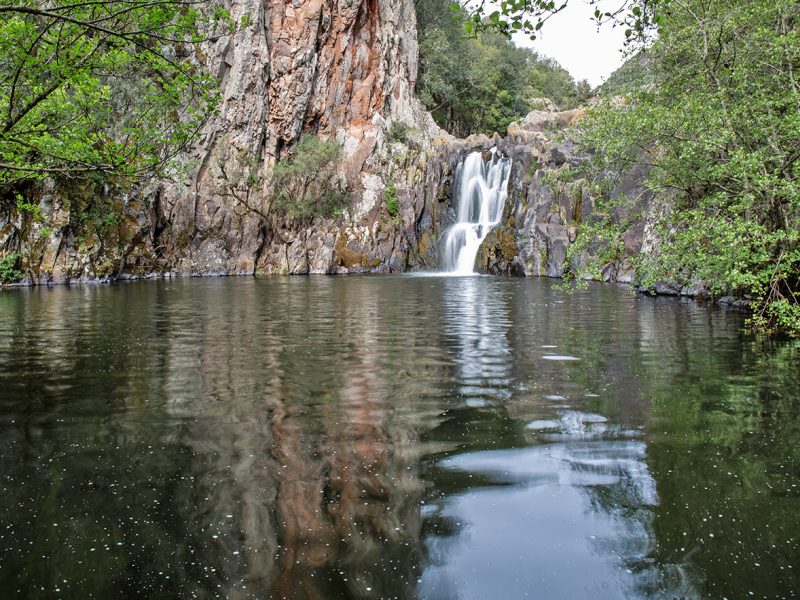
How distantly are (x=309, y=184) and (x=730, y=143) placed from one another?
42.4 m

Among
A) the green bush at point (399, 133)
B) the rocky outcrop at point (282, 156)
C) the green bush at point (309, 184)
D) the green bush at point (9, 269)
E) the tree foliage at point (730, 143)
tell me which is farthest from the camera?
the green bush at point (399, 133)

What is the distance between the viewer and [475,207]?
165 feet

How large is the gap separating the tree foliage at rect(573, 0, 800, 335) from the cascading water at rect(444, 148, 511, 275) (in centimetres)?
3157

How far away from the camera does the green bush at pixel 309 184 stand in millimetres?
52219

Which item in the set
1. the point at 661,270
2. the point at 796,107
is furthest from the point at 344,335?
the point at 796,107

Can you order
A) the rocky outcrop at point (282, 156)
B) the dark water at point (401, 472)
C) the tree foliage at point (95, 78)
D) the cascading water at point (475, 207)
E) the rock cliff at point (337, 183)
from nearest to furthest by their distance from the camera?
the dark water at point (401, 472)
the tree foliage at point (95, 78)
the rock cliff at point (337, 183)
the rocky outcrop at point (282, 156)
the cascading water at point (475, 207)

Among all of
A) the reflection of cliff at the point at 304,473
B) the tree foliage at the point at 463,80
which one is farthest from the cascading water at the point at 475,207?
the reflection of cliff at the point at 304,473

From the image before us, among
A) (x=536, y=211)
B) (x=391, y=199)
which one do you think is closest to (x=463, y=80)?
(x=391, y=199)

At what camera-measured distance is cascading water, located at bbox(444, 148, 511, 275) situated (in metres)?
48.4

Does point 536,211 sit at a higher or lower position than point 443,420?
higher

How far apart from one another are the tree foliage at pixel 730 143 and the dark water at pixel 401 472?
2313 millimetres

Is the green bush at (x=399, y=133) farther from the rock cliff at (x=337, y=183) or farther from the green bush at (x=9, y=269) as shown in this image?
the green bush at (x=9, y=269)

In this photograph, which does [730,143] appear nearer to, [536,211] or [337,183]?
[536,211]

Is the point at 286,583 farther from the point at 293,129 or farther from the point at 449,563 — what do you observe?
A: the point at 293,129
